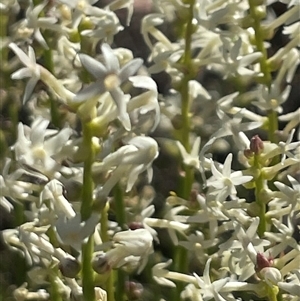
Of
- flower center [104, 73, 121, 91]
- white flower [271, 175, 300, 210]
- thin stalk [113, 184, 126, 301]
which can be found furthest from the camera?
thin stalk [113, 184, 126, 301]

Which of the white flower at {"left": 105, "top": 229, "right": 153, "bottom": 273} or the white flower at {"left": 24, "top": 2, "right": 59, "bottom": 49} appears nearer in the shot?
the white flower at {"left": 105, "top": 229, "right": 153, "bottom": 273}

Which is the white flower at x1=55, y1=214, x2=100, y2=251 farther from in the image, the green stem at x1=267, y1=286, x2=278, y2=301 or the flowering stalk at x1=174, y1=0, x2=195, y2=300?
the flowering stalk at x1=174, y1=0, x2=195, y2=300

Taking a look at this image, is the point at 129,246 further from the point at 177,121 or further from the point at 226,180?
the point at 177,121

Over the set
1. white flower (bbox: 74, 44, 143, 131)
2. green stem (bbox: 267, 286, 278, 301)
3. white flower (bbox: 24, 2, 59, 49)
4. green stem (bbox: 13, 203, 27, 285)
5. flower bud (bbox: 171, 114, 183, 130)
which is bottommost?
green stem (bbox: 13, 203, 27, 285)

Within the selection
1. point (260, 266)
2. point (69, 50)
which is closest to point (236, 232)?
point (260, 266)

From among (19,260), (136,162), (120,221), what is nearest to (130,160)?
(136,162)

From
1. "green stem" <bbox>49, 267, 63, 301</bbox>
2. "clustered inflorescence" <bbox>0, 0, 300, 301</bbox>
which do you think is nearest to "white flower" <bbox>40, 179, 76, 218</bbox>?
"clustered inflorescence" <bbox>0, 0, 300, 301</bbox>
